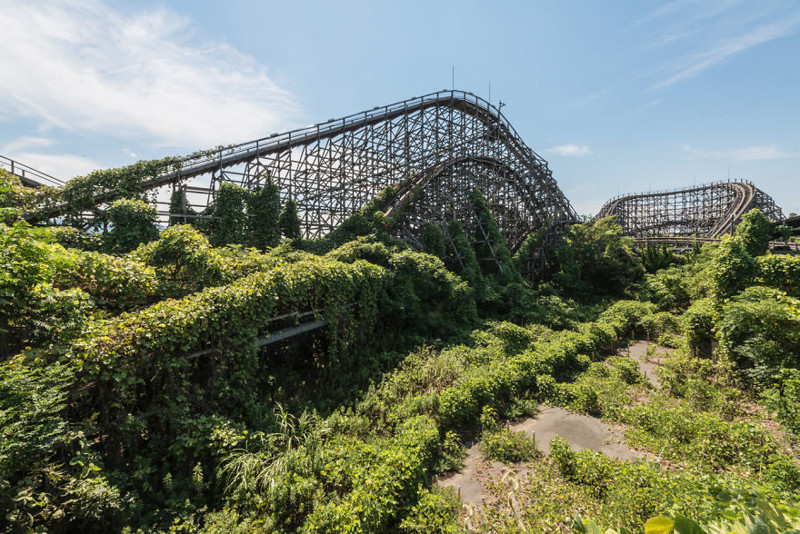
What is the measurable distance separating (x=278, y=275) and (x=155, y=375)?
111 inches

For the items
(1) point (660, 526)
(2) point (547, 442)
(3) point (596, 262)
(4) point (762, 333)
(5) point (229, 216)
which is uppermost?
(5) point (229, 216)

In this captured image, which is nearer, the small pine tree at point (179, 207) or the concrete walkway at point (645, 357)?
the concrete walkway at point (645, 357)

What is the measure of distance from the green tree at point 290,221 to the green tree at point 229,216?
1982mm

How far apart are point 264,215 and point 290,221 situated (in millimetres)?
1468

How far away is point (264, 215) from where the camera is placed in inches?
531

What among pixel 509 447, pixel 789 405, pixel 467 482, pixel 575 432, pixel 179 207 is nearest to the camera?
pixel 467 482

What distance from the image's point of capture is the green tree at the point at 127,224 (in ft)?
32.6

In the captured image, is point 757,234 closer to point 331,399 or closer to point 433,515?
point 433,515

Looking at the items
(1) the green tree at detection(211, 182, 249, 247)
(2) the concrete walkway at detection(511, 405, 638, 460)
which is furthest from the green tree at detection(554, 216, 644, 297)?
(1) the green tree at detection(211, 182, 249, 247)

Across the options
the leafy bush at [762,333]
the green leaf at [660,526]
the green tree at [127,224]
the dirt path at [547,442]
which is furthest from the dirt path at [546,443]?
the green tree at [127,224]

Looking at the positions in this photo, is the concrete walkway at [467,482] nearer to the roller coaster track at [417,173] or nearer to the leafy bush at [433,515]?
the leafy bush at [433,515]

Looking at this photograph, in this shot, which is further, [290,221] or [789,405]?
[290,221]

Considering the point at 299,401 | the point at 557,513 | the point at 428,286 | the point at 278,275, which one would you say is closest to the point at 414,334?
the point at 428,286

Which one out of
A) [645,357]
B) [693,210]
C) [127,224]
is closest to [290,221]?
[127,224]
